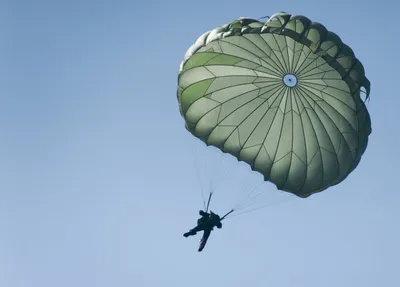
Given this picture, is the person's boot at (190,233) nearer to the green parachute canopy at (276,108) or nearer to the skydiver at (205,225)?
the skydiver at (205,225)

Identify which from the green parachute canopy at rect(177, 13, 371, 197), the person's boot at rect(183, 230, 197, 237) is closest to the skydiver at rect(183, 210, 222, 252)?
the person's boot at rect(183, 230, 197, 237)

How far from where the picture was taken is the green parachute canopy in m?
24.7

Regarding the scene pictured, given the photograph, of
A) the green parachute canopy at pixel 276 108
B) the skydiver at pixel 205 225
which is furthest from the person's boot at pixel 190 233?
the green parachute canopy at pixel 276 108

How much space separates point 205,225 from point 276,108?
4803 mm

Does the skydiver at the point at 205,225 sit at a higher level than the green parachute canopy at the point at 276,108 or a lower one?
lower

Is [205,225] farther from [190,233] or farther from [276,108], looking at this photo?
[276,108]

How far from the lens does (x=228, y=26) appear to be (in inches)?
951

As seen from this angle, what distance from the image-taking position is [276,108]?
25500 millimetres

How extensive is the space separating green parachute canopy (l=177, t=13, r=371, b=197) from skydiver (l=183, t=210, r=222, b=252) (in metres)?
2.28

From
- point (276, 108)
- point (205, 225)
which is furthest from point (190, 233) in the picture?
point (276, 108)

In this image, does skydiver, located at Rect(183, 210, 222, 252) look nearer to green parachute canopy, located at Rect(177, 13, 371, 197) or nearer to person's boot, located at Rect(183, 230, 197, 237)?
person's boot, located at Rect(183, 230, 197, 237)

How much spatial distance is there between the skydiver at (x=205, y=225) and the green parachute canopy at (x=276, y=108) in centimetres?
228

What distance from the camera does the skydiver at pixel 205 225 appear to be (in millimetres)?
24438

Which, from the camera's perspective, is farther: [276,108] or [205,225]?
[276,108]
